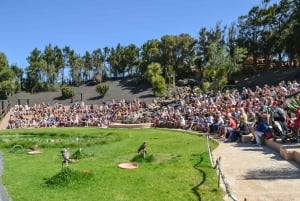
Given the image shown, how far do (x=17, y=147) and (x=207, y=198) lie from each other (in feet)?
40.7

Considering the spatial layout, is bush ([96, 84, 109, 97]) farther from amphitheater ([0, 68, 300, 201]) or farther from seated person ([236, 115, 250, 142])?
seated person ([236, 115, 250, 142])

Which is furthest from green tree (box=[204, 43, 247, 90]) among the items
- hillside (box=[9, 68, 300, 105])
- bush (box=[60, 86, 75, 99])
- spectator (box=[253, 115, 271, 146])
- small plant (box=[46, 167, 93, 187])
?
small plant (box=[46, 167, 93, 187])

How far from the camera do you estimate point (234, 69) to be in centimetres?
4662

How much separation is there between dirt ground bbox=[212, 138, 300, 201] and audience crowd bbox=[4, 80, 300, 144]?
348 centimetres

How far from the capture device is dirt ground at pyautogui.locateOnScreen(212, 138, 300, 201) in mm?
7279

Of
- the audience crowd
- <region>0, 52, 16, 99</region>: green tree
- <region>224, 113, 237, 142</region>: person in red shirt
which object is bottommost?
<region>224, 113, 237, 142</region>: person in red shirt

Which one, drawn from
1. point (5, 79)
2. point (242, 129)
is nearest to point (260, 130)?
point (242, 129)

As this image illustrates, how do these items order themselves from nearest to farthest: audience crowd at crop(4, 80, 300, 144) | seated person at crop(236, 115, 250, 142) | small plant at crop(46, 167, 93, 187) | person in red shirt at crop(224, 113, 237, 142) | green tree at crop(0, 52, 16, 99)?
small plant at crop(46, 167, 93, 187) → seated person at crop(236, 115, 250, 142) → person in red shirt at crop(224, 113, 237, 142) → audience crowd at crop(4, 80, 300, 144) → green tree at crop(0, 52, 16, 99)

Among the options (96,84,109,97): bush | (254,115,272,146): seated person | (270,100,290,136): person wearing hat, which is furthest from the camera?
(96,84,109,97): bush

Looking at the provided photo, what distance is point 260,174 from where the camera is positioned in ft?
29.4

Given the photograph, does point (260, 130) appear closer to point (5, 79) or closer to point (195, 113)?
point (195, 113)

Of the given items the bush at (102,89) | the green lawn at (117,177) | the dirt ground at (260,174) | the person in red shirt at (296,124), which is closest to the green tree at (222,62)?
the bush at (102,89)

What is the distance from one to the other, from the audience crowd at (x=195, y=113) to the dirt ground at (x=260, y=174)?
3.48 m

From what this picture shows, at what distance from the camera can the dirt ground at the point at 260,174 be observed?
7.28 metres
